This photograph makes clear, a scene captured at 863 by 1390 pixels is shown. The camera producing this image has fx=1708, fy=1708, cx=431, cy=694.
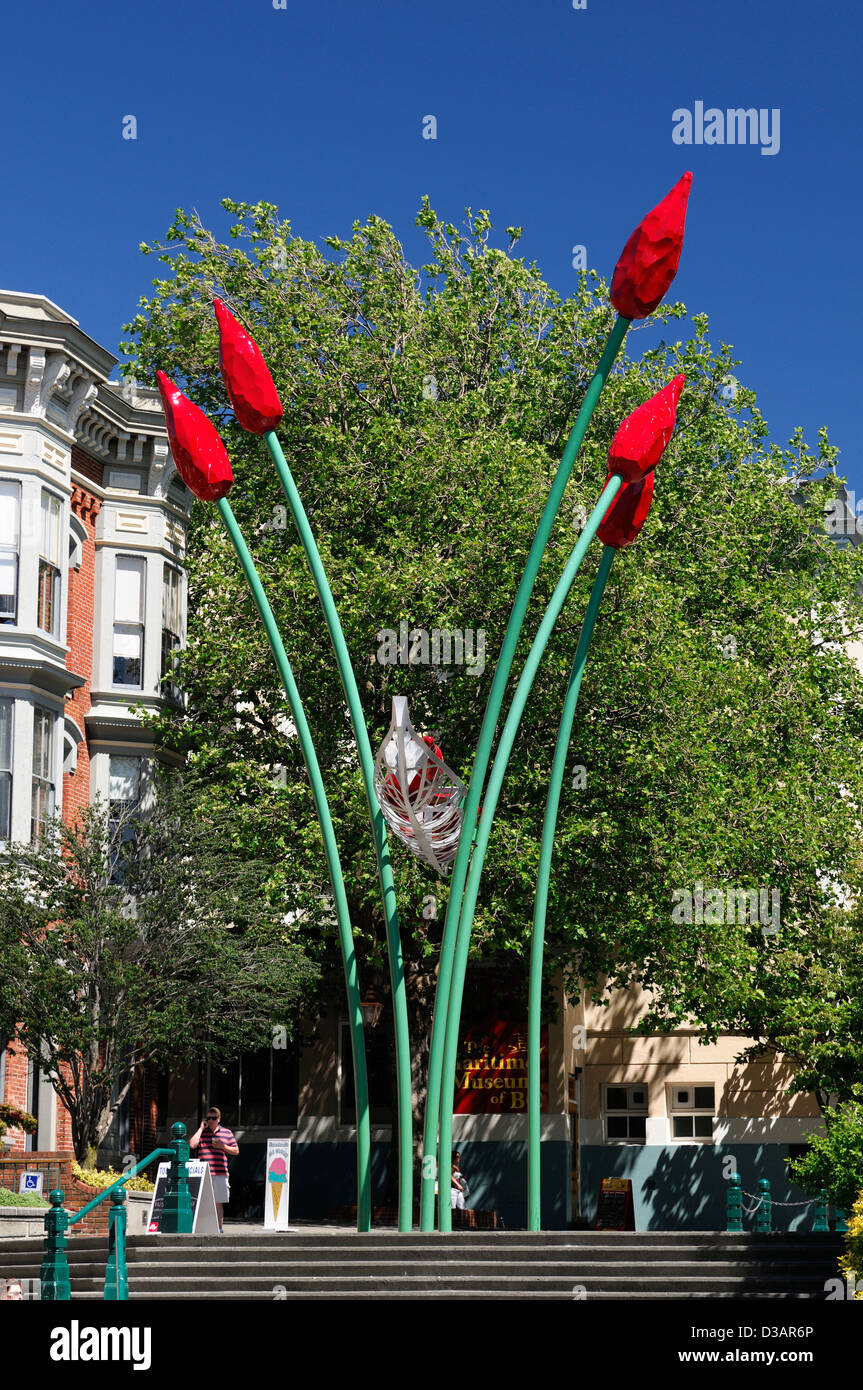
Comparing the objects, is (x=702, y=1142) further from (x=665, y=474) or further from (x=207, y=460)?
(x=207, y=460)

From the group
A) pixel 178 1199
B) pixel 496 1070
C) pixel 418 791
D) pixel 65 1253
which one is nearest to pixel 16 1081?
pixel 178 1199

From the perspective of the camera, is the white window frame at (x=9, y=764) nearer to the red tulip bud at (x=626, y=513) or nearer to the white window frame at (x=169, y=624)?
the white window frame at (x=169, y=624)

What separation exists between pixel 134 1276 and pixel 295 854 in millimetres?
10159

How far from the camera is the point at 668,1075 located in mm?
Result: 35875

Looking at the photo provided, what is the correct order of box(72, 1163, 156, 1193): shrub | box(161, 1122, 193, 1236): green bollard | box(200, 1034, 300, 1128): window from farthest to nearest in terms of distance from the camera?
box(200, 1034, 300, 1128): window, box(72, 1163, 156, 1193): shrub, box(161, 1122, 193, 1236): green bollard

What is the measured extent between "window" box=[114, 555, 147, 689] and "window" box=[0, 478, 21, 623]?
3.49 metres

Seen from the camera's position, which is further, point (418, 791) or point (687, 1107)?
point (687, 1107)

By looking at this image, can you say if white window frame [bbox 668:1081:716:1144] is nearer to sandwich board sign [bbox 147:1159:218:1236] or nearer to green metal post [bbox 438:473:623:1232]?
sandwich board sign [bbox 147:1159:218:1236]

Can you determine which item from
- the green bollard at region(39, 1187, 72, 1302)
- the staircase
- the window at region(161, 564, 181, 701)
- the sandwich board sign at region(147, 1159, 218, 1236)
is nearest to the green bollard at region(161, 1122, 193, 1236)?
the sandwich board sign at region(147, 1159, 218, 1236)

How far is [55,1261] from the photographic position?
58.5 feet

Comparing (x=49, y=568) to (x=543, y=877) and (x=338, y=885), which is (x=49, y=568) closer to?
(x=338, y=885)

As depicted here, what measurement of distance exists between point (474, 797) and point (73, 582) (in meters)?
13.9

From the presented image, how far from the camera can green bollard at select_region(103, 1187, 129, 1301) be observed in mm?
17953
